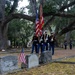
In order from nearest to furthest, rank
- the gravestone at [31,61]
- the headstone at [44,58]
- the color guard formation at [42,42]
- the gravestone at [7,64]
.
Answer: the gravestone at [7,64] < the gravestone at [31,61] < the headstone at [44,58] < the color guard formation at [42,42]

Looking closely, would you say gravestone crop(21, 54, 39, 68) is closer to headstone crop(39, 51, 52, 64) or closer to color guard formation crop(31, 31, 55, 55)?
headstone crop(39, 51, 52, 64)

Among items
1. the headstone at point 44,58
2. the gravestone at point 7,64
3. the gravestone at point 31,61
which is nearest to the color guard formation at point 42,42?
the headstone at point 44,58

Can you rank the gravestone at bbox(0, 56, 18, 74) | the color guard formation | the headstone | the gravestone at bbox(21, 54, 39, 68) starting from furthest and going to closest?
the color guard formation
the headstone
the gravestone at bbox(21, 54, 39, 68)
the gravestone at bbox(0, 56, 18, 74)

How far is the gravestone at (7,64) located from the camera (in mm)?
9791

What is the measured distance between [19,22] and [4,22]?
12.1 m

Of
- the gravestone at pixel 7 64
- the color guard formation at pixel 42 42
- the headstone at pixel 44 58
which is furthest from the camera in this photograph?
the color guard formation at pixel 42 42

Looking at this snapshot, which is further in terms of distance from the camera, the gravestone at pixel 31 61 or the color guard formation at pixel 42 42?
the color guard formation at pixel 42 42

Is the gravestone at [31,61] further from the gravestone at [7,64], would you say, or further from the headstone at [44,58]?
the headstone at [44,58]

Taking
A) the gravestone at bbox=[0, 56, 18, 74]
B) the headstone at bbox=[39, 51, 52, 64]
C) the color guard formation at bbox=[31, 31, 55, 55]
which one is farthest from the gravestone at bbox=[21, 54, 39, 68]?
the color guard formation at bbox=[31, 31, 55, 55]

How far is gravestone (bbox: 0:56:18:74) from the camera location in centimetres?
979

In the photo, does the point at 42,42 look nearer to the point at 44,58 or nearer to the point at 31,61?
the point at 44,58

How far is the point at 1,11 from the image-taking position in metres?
25.8

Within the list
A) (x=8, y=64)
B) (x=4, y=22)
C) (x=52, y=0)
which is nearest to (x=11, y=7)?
(x=4, y=22)

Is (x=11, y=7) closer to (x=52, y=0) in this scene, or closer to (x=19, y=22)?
(x=52, y=0)
